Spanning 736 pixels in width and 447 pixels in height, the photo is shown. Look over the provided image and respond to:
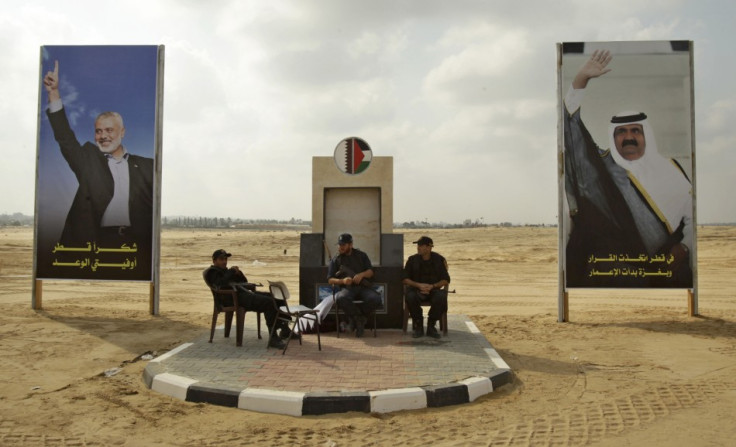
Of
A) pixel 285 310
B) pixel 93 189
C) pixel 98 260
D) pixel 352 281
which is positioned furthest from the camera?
pixel 93 189

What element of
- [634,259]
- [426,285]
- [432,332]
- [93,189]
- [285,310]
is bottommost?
[432,332]

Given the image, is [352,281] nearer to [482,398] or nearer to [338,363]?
[338,363]

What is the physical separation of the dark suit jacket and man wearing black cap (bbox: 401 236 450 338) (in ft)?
19.5

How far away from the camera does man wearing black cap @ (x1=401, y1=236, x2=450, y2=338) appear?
8125 mm

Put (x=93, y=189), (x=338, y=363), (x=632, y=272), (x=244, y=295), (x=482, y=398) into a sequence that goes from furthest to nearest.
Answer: (x=93, y=189) → (x=632, y=272) → (x=244, y=295) → (x=338, y=363) → (x=482, y=398)

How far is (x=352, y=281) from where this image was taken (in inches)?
316

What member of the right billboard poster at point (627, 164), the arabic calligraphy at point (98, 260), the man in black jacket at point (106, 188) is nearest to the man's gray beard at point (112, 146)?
the man in black jacket at point (106, 188)

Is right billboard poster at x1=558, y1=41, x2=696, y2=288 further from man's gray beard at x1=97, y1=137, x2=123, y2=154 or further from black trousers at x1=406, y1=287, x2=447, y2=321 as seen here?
man's gray beard at x1=97, y1=137, x2=123, y2=154

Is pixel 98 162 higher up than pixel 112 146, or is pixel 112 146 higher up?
pixel 112 146

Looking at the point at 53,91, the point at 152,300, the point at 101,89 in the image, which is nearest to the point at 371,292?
the point at 152,300

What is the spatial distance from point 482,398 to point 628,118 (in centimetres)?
762

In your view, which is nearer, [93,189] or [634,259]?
[634,259]

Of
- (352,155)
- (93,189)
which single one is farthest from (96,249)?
(352,155)

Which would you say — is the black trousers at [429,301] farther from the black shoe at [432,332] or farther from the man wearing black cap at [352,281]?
the man wearing black cap at [352,281]
